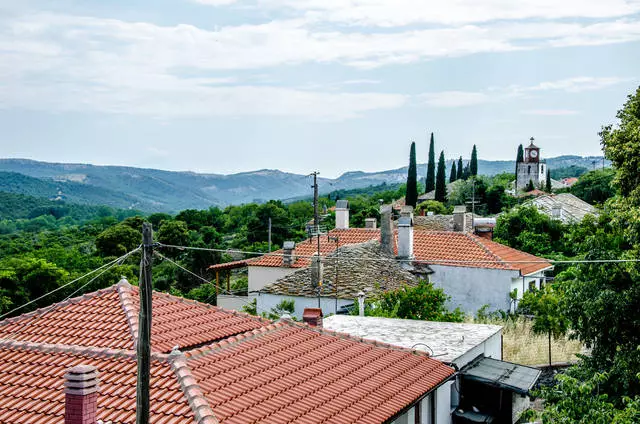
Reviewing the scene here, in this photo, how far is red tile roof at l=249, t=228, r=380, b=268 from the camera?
31844 millimetres

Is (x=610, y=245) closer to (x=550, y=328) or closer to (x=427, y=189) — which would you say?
(x=550, y=328)

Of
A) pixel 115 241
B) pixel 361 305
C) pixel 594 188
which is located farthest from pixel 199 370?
pixel 594 188

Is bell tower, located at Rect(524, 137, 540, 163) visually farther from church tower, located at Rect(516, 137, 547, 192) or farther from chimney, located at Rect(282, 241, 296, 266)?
chimney, located at Rect(282, 241, 296, 266)

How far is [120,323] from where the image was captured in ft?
40.2

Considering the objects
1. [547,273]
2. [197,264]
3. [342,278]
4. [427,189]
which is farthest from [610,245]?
[427,189]

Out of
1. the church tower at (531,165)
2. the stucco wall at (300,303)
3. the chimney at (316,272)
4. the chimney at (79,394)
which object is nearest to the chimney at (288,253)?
the stucco wall at (300,303)

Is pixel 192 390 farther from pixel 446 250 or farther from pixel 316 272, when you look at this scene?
pixel 446 250

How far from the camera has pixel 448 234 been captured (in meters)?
31.5

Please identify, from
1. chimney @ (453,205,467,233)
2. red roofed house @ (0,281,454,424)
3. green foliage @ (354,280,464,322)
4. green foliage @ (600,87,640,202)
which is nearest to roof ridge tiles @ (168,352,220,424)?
red roofed house @ (0,281,454,424)

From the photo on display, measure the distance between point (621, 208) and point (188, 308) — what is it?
9285mm

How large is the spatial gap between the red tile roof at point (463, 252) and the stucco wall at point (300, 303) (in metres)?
5.75

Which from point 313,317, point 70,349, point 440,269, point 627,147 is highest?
point 627,147

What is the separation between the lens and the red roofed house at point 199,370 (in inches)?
368

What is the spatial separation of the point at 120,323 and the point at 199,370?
2420mm
